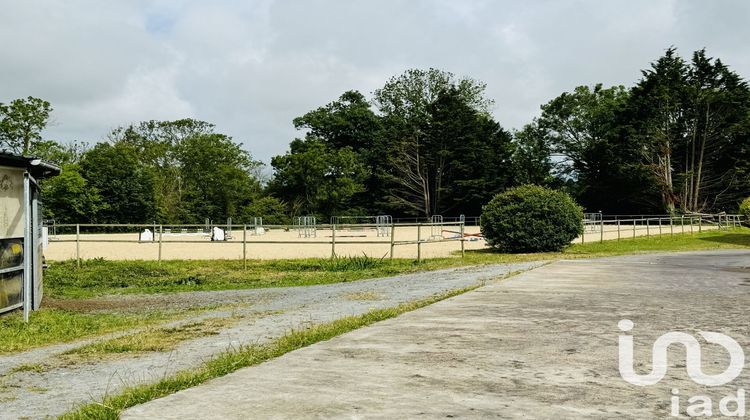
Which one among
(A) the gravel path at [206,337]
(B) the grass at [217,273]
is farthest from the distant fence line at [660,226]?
(A) the gravel path at [206,337]

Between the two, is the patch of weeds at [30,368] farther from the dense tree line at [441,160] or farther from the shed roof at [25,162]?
the dense tree line at [441,160]

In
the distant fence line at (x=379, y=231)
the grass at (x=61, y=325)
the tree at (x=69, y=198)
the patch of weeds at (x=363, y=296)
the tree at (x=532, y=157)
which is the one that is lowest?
the grass at (x=61, y=325)

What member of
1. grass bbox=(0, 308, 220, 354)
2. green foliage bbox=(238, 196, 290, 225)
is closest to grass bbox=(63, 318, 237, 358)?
grass bbox=(0, 308, 220, 354)

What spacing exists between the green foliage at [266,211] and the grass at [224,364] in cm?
5429

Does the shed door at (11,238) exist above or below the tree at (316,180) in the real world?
below

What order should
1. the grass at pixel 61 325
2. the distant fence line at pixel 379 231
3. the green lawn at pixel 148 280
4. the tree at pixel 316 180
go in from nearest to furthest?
the grass at pixel 61 325, the green lawn at pixel 148 280, the distant fence line at pixel 379 231, the tree at pixel 316 180

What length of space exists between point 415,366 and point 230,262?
53.5 feet

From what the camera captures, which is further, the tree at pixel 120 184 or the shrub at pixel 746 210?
the tree at pixel 120 184

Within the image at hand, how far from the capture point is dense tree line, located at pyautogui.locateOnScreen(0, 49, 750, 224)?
5941 centimetres

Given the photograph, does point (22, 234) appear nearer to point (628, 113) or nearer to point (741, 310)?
point (741, 310)

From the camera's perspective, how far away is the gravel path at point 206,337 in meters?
4.71

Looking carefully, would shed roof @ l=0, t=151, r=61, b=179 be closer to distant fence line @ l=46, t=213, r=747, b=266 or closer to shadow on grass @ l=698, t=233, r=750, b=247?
distant fence line @ l=46, t=213, r=747, b=266

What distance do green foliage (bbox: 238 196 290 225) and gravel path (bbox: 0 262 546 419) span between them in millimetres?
48209

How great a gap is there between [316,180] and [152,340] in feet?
202
